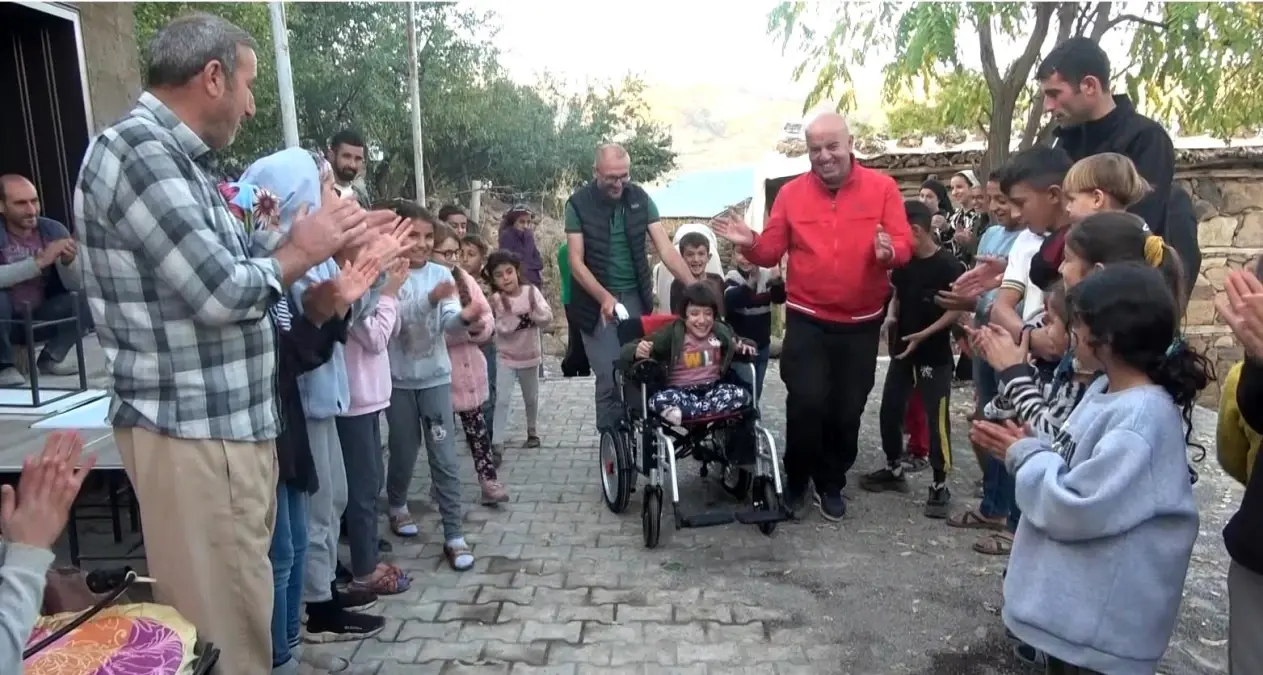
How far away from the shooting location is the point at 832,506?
15.3ft

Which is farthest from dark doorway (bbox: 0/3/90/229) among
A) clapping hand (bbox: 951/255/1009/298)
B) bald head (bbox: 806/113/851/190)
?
clapping hand (bbox: 951/255/1009/298)

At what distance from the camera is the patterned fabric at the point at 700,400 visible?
434 centimetres

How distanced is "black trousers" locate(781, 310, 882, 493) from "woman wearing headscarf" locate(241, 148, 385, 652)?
90.0 inches

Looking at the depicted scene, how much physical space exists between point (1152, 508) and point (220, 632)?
2374 mm

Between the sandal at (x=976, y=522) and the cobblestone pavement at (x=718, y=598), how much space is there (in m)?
0.10

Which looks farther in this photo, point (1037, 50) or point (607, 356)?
point (1037, 50)

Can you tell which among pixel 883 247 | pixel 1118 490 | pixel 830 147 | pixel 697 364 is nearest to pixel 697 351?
pixel 697 364

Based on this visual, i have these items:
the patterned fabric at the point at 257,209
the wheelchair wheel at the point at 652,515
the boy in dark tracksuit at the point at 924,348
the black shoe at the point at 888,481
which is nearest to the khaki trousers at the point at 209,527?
the patterned fabric at the point at 257,209

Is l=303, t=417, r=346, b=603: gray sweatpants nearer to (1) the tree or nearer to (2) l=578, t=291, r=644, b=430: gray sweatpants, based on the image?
(2) l=578, t=291, r=644, b=430: gray sweatpants

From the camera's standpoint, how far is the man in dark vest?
5.03 m

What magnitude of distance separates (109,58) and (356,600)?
17.5 feet

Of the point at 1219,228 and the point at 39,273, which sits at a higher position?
the point at 39,273

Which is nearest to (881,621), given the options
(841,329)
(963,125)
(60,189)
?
(841,329)

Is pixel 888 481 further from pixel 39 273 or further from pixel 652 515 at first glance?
pixel 39 273
